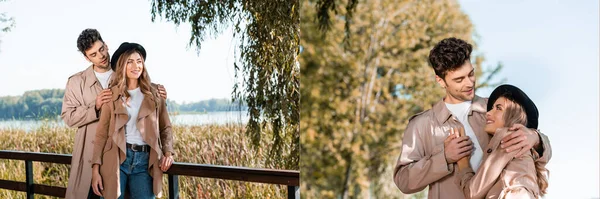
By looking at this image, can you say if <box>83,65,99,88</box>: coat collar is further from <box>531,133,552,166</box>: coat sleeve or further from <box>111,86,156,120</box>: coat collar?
<box>531,133,552,166</box>: coat sleeve

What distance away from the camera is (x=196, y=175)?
324 cm

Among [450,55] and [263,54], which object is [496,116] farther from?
[263,54]

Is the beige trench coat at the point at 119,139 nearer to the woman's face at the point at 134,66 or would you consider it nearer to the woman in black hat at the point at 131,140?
the woman in black hat at the point at 131,140

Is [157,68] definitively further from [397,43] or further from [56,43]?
[397,43]

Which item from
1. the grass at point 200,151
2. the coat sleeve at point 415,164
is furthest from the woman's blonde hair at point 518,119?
the grass at point 200,151

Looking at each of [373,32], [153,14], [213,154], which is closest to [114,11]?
[153,14]

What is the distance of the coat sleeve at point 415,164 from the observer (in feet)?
3.16

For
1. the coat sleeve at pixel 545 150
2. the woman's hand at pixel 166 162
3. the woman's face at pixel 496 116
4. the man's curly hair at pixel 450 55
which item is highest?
the man's curly hair at pixel 450 55

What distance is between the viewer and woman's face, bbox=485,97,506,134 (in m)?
0.88

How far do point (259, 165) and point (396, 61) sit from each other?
3841mm

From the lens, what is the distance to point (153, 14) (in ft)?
15.0

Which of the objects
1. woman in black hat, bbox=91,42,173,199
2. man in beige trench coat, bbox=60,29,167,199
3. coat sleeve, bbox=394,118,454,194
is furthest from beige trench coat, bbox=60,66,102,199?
coat sleeve, bbox=394,118,454,194

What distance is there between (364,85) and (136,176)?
239cm

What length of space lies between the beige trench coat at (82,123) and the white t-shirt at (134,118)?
Result: 0.81ft
